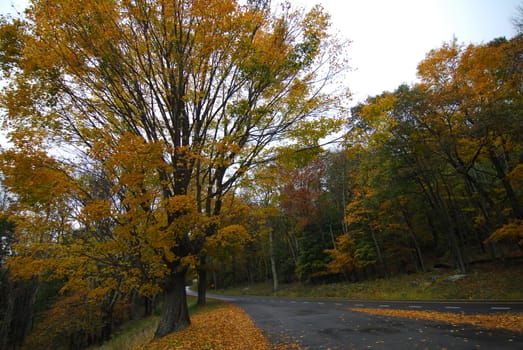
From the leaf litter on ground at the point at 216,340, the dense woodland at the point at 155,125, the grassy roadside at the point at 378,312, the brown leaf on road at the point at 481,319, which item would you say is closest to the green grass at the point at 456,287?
the grassy roadside at the point at 378,312

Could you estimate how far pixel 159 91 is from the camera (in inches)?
346

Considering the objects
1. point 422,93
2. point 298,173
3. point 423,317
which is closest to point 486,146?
point 422,93

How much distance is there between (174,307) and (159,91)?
273 inches

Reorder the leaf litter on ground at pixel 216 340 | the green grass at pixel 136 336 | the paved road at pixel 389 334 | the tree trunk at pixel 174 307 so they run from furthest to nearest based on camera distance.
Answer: the green grass at pixel 136 336, the tree trunk at pixel 174 307, the leaf litter on ground at pixel 216 340, the paved road at pixel 389 334

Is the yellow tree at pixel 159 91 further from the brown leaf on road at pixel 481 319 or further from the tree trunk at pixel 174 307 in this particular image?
the brown leaf on road at pixel 481 319

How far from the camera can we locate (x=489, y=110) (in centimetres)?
1395

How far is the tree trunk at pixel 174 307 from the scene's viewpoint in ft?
31.0

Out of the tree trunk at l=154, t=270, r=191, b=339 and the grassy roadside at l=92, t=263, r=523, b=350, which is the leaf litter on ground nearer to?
the grassy roadside at l=92, t=263, r=523, b=350

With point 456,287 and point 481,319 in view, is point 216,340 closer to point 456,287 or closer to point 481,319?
point 481,319

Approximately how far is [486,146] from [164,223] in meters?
17.1

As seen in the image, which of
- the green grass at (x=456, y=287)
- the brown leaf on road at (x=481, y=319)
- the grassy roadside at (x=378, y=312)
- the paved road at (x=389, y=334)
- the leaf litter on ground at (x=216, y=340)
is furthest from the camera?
the green grass at (x=456, y=287)

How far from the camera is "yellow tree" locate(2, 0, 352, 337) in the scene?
22.7 ft

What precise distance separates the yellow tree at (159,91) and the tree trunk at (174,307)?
0.11 ft

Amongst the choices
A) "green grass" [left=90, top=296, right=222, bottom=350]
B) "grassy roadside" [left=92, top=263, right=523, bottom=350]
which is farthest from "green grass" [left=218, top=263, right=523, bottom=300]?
"green grass" [left=90, top=296, right=222, bottom=350]
